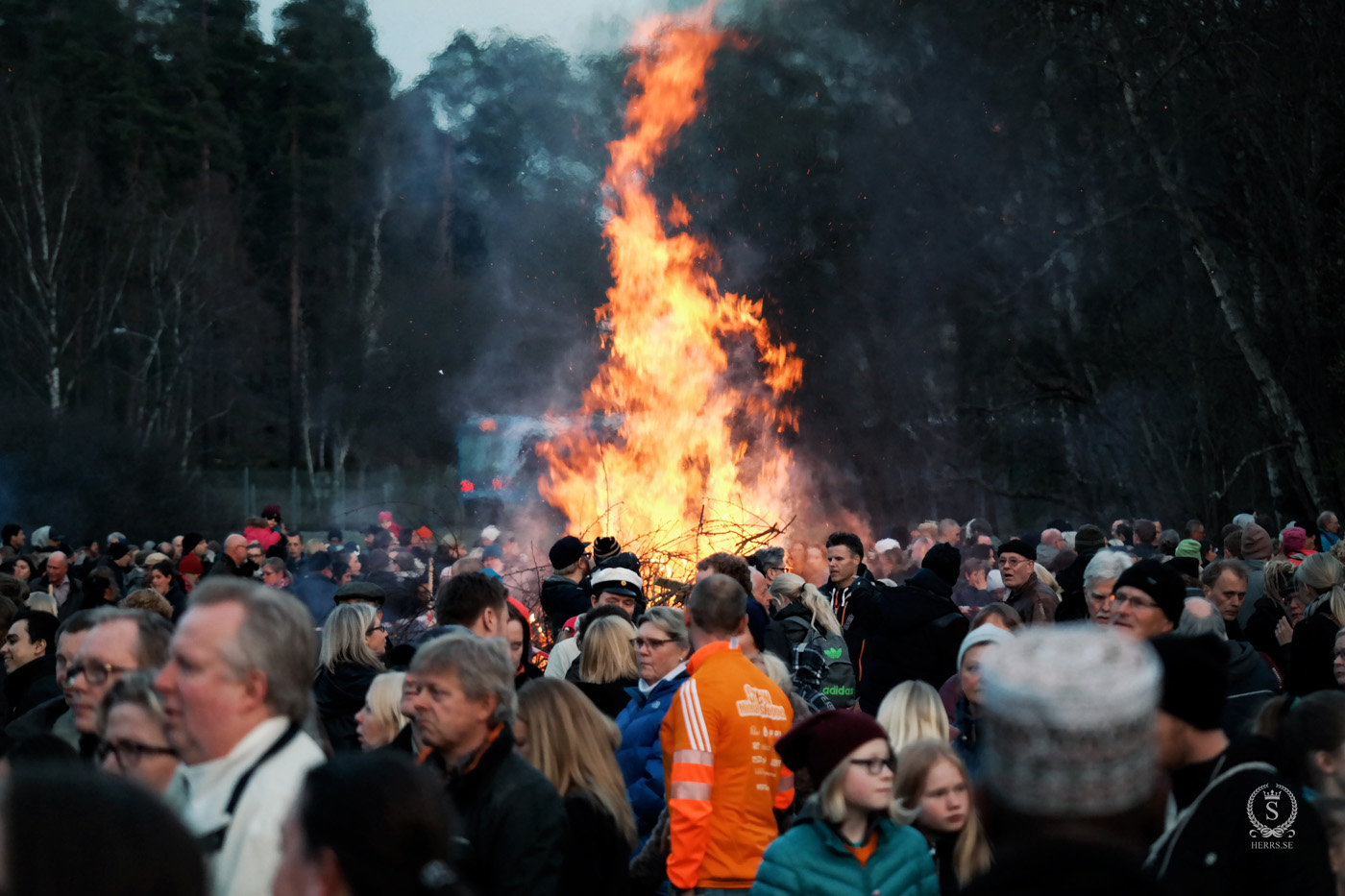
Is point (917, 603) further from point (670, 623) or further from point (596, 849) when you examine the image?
point (596, 849)

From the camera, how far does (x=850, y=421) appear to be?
1204 inches

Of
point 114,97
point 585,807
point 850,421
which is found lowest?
point 585,807

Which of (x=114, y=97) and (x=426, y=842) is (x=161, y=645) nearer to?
(x=426, y=842)

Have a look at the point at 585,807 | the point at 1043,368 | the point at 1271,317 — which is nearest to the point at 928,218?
the point at 1043,368

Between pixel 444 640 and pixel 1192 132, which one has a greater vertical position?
pixel 1192 132

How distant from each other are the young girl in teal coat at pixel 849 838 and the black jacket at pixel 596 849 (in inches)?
17.5

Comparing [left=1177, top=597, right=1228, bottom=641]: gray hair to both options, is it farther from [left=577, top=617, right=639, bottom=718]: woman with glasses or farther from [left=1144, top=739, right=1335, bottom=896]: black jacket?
[left=1144, top=739, right=1335, bottom=896]: black jacket

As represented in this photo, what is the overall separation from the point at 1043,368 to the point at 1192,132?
7.53m

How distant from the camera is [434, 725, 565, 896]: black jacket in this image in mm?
3562

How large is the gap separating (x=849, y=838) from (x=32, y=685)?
4.33 m

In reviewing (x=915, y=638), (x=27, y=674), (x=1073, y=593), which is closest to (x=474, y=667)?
(x=27, y=674)

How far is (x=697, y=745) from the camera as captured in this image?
513 cm

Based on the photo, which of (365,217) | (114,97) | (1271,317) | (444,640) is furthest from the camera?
(365,217)

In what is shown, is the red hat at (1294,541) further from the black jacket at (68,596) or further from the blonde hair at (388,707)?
the black jacket at (68,596)
